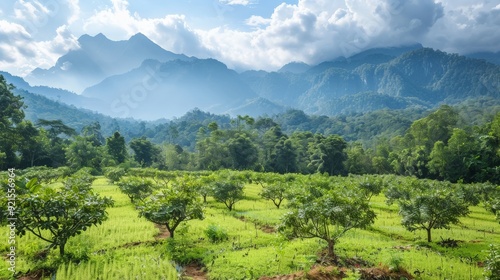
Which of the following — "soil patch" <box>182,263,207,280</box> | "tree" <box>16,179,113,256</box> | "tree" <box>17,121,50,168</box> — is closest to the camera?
"tree" <box>16,179,113,256</box>

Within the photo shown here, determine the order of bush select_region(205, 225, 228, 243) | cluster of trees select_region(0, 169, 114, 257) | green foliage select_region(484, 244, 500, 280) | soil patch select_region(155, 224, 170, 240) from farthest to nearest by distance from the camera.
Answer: soil patch select_region(155, 224, 170, 240) → bush select_region(205, 225, 228, 243) → cluster of trees select_region(0, 169, 114, 257) → green foliage select_region(484, 244, 500, 280)

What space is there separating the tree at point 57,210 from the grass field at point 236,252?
1.57 metres

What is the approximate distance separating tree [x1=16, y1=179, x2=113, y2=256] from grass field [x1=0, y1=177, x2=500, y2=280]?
1573 mm

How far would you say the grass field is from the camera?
13102 millimetres

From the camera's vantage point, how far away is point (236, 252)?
52.1 feet

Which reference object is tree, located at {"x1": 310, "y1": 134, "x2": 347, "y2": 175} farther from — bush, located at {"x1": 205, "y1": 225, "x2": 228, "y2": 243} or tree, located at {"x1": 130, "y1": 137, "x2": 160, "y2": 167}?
bush, located at {"x1": 205, "y1": 225, "x2": 228, "y2": 243}

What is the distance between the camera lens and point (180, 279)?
1256 centimetres

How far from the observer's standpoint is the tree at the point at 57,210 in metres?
11.9

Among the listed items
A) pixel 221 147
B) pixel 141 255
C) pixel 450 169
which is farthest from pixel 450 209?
pixel 221 147

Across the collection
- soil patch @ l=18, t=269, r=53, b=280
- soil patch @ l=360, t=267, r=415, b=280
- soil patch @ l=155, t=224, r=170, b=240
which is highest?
soil patch @ l=360, t=267, r=415, b=280

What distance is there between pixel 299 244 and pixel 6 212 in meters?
13.5

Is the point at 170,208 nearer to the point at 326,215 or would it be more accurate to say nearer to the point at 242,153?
the point at 326,215

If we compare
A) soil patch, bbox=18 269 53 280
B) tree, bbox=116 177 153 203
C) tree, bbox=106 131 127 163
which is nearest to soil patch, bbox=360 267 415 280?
soil patch, bbox=18 269 53 280

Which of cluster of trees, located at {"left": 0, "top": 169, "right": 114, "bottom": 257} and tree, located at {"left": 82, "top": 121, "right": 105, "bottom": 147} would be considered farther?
tree, located at {"left": 82, "top": 121, "right": 105, "bottom": 147}
